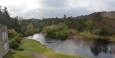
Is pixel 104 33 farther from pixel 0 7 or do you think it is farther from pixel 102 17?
pixel 0 7

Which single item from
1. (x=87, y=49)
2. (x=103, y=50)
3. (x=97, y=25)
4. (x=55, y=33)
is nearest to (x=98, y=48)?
(x=103, y=50)

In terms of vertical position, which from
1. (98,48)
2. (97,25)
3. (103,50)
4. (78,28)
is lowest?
(103,50)

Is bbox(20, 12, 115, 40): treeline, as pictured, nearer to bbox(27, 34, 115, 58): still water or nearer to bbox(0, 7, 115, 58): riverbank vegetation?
bbox(0, 7, 115, 58): riverbank vegetation

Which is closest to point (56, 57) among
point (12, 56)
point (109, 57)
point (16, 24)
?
point (12, 56)

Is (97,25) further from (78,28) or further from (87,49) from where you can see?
(87,49)

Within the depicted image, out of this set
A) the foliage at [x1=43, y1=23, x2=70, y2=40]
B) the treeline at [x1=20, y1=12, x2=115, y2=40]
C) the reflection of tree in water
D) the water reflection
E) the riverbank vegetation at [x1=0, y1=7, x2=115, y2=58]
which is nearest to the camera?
the water reflection

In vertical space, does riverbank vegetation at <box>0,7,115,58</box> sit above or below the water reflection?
above

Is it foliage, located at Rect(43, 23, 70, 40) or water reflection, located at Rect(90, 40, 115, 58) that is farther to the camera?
foliage, located at Rect(43, 23, 70, 40)

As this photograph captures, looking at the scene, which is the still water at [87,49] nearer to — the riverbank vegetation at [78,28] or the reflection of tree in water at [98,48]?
the reflection of tree in water at [98,48]

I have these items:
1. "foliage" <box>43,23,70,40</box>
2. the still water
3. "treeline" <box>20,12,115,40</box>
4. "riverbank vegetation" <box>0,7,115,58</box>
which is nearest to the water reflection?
the still water

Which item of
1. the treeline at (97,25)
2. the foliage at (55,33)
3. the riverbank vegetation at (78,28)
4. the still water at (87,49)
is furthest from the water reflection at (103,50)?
the treeline at (97,25)

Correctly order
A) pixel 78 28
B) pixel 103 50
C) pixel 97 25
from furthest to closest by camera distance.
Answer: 1. pixel 78 28
2. pixel 97 25
3. pixel 103 50
